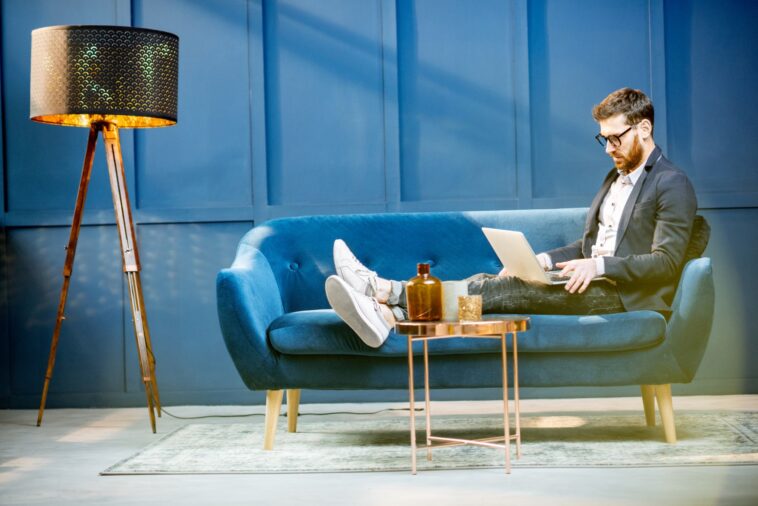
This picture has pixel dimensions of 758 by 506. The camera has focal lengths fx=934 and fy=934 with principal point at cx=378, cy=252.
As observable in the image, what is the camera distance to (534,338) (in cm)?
291

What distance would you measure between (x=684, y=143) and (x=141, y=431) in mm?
2584

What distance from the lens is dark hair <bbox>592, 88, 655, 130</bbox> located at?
3143mm

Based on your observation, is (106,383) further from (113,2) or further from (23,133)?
(113,2)

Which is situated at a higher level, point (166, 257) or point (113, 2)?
point (113, 2)

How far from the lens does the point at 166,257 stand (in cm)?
420

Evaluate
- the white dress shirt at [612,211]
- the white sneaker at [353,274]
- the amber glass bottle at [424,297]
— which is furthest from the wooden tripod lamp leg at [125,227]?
the white dress shirt at [612,211]

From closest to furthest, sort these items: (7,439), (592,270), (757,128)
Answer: (592,270) < (7,439) < (757,128)

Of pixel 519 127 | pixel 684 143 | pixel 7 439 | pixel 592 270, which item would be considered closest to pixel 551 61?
pixel 519 127

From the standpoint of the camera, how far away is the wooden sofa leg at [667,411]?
114 inches

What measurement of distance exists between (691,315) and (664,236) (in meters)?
0.27

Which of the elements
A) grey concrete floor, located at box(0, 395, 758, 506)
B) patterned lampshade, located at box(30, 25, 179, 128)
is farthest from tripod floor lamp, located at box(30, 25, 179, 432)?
grey concrete floor, located at box(0, 395, 758, 506)

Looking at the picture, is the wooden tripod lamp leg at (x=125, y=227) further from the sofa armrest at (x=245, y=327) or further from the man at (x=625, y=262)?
the man at (x=625, y=262)

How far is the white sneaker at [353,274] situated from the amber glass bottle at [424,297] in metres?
0.39

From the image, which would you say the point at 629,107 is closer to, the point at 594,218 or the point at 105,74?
the point at 594,218
